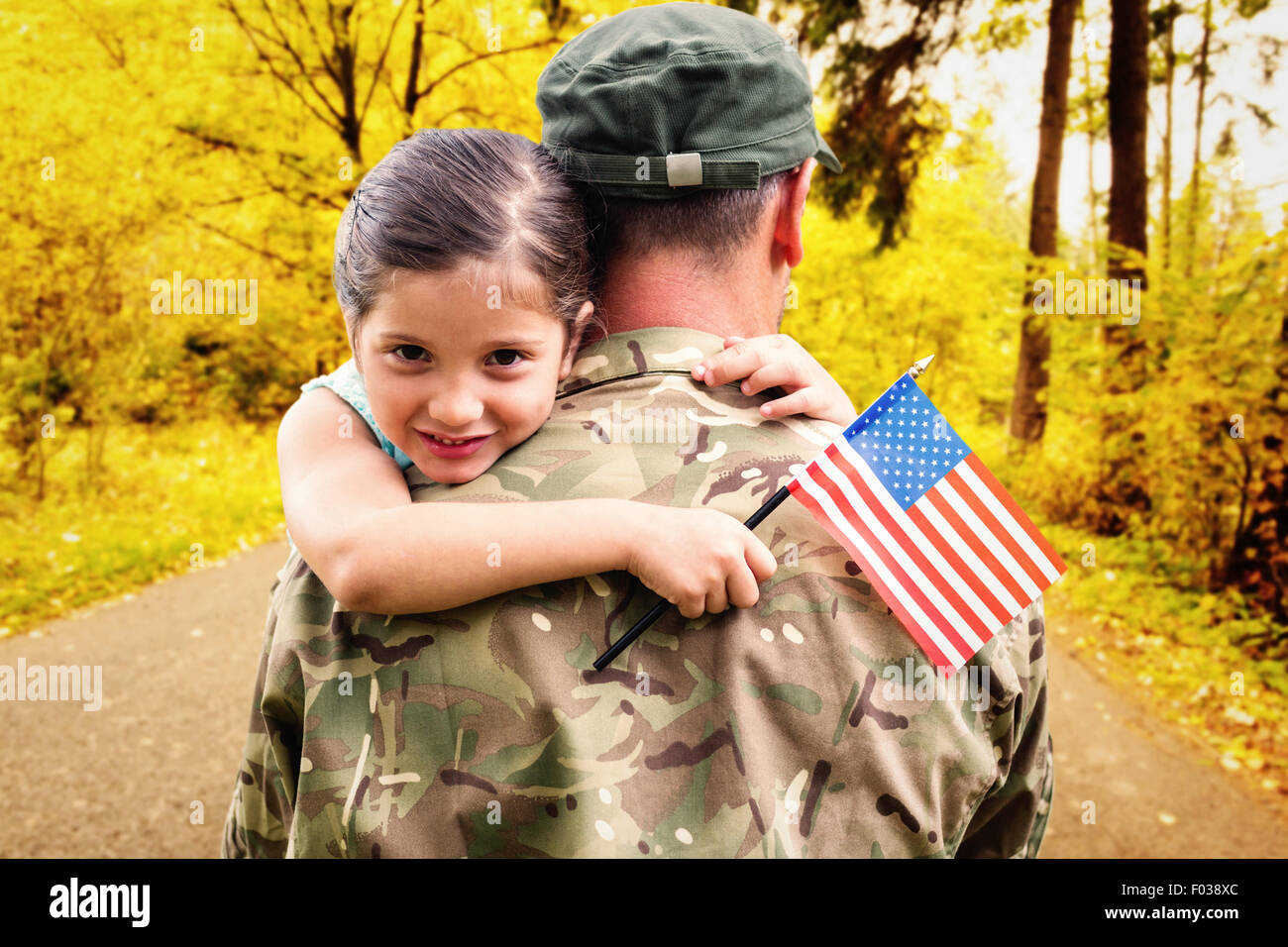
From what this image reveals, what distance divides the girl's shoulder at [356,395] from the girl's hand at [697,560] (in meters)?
0.63

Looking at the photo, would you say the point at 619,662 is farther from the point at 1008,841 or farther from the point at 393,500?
the point at 1008,841

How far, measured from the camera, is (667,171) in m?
1.60

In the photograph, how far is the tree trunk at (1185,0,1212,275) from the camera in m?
7.54

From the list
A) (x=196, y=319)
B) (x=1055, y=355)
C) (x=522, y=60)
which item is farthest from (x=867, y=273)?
(x=196, y=319)

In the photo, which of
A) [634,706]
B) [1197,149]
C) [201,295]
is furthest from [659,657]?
[1197,149]

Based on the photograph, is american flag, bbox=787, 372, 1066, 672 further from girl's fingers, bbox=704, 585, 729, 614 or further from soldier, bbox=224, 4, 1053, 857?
girl's fingers, bbox=704, 585, 729, 614

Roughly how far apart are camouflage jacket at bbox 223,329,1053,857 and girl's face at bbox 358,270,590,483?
0.21 feet

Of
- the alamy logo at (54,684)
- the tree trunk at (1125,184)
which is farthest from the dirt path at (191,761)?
the tree trunk at (1125,184)

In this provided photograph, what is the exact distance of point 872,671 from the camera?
1.42 metres

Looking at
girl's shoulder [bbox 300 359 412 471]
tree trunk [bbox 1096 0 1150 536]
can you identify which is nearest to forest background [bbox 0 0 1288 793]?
tree trunk [bbox 1096 0 1150 536]

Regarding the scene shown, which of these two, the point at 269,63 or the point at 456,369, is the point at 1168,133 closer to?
the point at 269,63

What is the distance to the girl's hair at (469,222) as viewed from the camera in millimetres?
1484

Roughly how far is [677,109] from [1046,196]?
11213 mm

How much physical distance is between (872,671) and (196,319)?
13.7 meters
